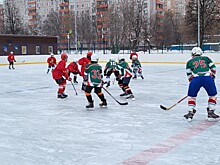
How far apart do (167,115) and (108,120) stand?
3.46 ft

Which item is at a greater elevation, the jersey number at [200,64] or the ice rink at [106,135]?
the jersey number at [200,64]

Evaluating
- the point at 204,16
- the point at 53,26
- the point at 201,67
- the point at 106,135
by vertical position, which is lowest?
the point at 106,135

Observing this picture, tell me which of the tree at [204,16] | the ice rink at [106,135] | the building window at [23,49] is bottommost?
the ice rink at [106,135]

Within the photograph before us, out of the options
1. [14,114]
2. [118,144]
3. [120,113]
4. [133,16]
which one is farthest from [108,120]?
[133,16]

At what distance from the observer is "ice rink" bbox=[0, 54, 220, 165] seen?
3.42 m

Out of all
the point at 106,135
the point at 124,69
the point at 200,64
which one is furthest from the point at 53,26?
the point at 106,135

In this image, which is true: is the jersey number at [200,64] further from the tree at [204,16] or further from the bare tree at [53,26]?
the bare tree at [53,26]

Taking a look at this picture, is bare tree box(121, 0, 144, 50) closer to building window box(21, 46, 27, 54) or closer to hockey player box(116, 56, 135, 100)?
building window box(21, 46, 27, 54)

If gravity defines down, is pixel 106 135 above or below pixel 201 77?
below

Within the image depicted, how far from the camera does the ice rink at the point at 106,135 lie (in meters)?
3.42

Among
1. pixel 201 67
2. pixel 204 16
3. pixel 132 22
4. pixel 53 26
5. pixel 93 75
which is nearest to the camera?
pixel 201 67

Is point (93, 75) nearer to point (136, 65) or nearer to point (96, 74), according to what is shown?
point (96, 74)

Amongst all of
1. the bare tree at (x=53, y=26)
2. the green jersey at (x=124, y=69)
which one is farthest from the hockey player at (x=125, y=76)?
the bare tree at (x=53, y=26)

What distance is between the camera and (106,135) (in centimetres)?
439
